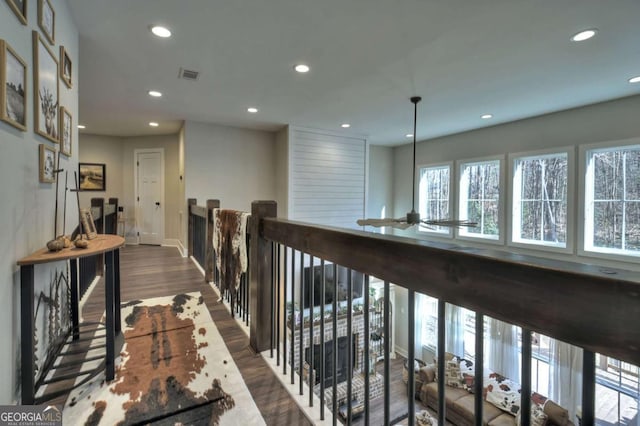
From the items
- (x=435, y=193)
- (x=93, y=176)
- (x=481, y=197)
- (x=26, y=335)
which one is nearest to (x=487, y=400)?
(x=481, y=197)

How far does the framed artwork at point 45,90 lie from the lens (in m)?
1.49

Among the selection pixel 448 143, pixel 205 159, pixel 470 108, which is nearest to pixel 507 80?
pixel 470 108

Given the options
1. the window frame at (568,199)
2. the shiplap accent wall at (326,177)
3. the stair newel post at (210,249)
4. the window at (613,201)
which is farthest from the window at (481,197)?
the stair newel post at (210,249)

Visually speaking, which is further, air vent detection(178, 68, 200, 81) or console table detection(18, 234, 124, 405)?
air vent detection(178, 68, 200, 81)

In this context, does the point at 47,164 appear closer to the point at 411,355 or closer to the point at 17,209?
the point at 17,209

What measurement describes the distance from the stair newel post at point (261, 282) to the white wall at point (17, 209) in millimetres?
1059

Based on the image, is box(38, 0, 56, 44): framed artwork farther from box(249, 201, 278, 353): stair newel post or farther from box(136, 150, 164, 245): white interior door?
box(136, 150, 164, 245): white interior door

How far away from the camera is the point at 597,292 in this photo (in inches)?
19.0

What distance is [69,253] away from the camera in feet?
4.58

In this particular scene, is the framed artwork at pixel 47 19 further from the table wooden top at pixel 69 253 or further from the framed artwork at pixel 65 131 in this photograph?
the table wooden top at pixel 69 253

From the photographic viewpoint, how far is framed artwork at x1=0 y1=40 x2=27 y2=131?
1.18 meters

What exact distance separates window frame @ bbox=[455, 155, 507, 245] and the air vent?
4.95m

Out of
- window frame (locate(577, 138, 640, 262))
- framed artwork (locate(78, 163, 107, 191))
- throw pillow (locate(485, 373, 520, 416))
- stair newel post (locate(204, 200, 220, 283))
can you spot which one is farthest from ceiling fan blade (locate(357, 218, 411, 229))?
framed artwork (locate(78, 163, 107, 191))

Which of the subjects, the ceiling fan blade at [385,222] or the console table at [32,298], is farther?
the ceiling fan blade at [385,222]
